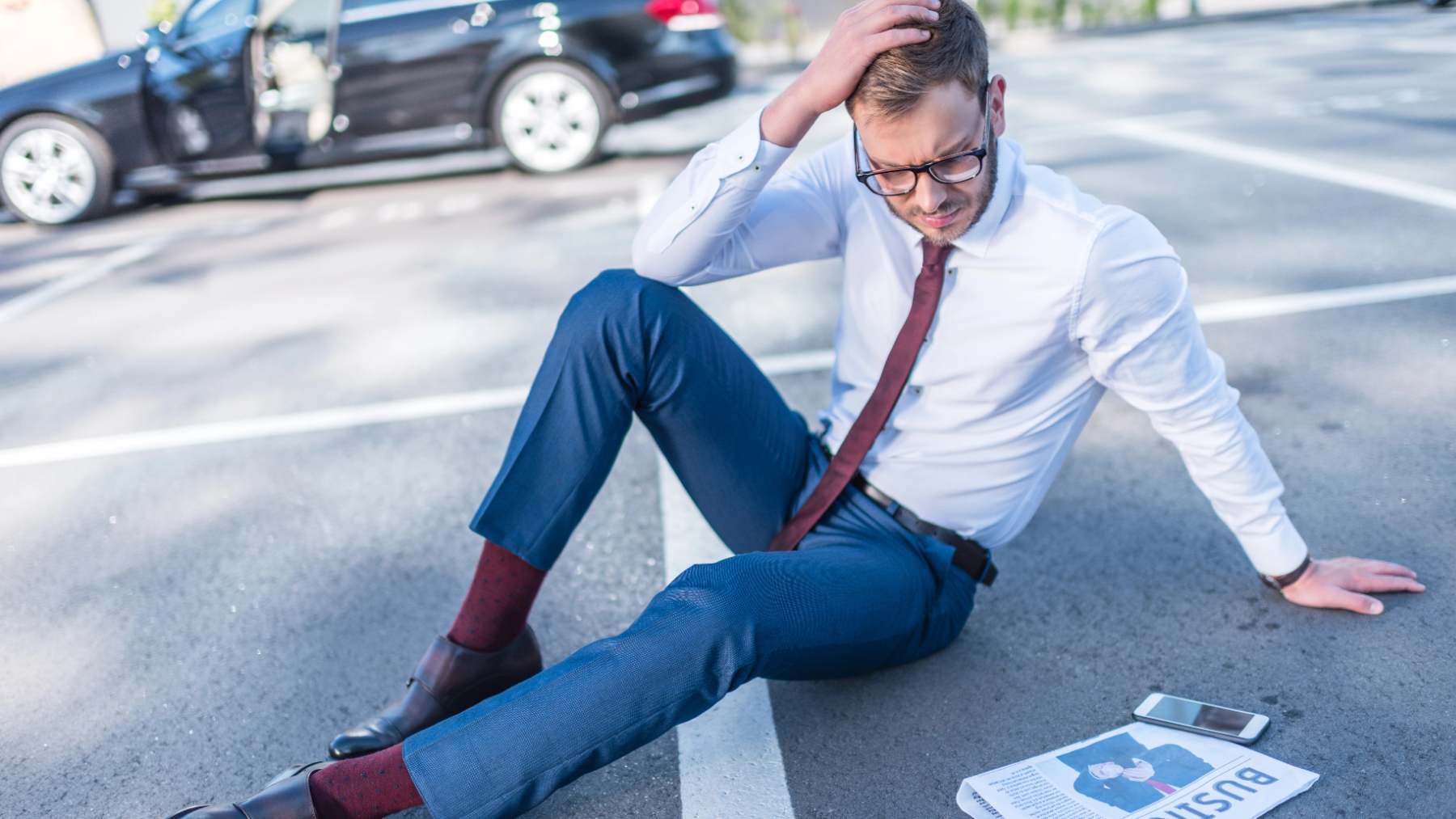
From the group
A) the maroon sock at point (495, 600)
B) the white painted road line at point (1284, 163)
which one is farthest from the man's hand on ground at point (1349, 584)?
the white painted road line at point (1284, 163)

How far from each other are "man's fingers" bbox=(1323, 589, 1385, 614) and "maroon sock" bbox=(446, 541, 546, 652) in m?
1.72

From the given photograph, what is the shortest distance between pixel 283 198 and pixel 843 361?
24.1 ft

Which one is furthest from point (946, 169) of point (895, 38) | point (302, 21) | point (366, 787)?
point (302, 21)

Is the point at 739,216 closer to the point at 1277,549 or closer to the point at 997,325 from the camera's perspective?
the point at 997,325

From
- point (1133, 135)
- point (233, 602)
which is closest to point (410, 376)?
point (233, 602)

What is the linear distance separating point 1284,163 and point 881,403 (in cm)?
554

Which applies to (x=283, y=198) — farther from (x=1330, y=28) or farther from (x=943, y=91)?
(x=1330, y=28)

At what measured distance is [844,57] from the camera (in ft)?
6.82

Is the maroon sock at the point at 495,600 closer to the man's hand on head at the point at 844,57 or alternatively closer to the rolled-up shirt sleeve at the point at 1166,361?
the man's hand on head at the point at 844,57

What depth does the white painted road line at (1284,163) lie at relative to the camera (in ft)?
19.0

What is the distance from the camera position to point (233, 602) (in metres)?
3.06

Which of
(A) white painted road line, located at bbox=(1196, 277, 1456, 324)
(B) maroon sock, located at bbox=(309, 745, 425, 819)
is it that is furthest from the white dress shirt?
(A) white painted road line, located at bbox=(1196, 277, 1456, 324)

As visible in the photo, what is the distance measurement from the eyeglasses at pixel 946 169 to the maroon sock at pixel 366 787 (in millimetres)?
1341

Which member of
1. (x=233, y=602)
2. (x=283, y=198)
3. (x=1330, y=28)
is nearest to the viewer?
(x=233, y=602)
